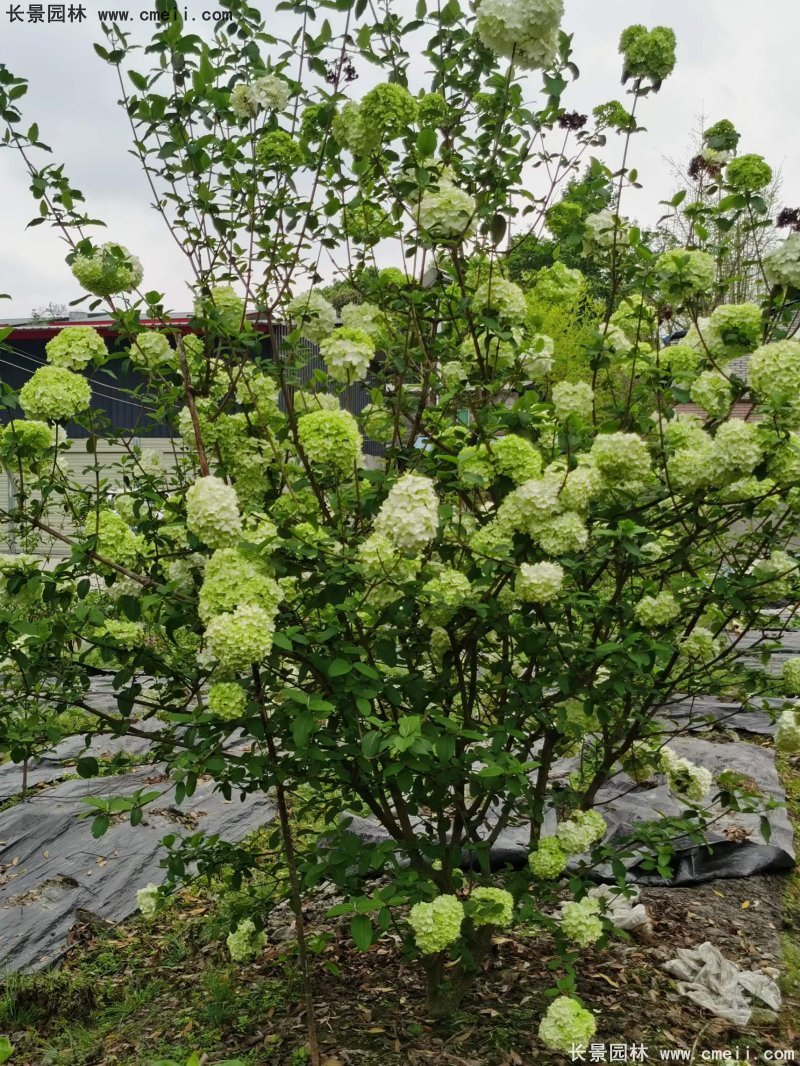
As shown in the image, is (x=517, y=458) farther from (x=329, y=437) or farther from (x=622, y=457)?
(x=329, y=437)

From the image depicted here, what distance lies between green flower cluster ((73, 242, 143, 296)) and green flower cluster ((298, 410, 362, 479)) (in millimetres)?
745

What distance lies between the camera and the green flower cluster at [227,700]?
205 centimetres

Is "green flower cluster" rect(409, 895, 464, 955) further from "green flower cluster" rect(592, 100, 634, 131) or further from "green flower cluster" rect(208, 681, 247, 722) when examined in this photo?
"green flower cluster" rect(592, 100, 634, 131)

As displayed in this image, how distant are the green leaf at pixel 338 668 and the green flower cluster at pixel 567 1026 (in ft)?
3.65

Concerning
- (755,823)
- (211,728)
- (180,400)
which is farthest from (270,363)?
(755,823)

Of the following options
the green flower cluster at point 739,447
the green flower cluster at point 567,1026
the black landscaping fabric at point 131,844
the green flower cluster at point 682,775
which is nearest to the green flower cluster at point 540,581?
the green flower cluster at point 739,447

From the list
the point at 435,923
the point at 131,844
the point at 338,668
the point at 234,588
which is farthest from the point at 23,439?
the point at 131,844

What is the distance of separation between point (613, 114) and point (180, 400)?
1541 millimetres

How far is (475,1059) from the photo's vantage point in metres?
2.63

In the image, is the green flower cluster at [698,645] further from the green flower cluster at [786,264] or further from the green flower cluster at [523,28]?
the green flower cluster at [523,28]

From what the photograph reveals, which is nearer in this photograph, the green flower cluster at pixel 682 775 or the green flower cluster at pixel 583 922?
the green flower cluster at pixel 583 922

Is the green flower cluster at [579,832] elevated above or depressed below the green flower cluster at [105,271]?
below

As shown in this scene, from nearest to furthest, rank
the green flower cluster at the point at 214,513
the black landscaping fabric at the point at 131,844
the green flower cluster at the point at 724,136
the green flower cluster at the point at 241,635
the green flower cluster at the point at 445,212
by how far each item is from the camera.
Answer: the green flower cluster at the point at 241,635 → the green flower cluster at the point at 214,513 → the green flower cluster at the point at 445,212 → the green flower cluster at the point at 724,136 → the black landscaping fabric at the point at 131,844

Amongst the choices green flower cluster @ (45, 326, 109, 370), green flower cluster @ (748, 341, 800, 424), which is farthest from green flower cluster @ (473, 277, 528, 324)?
green flower cluster @ (45, 326, 109, 370)
